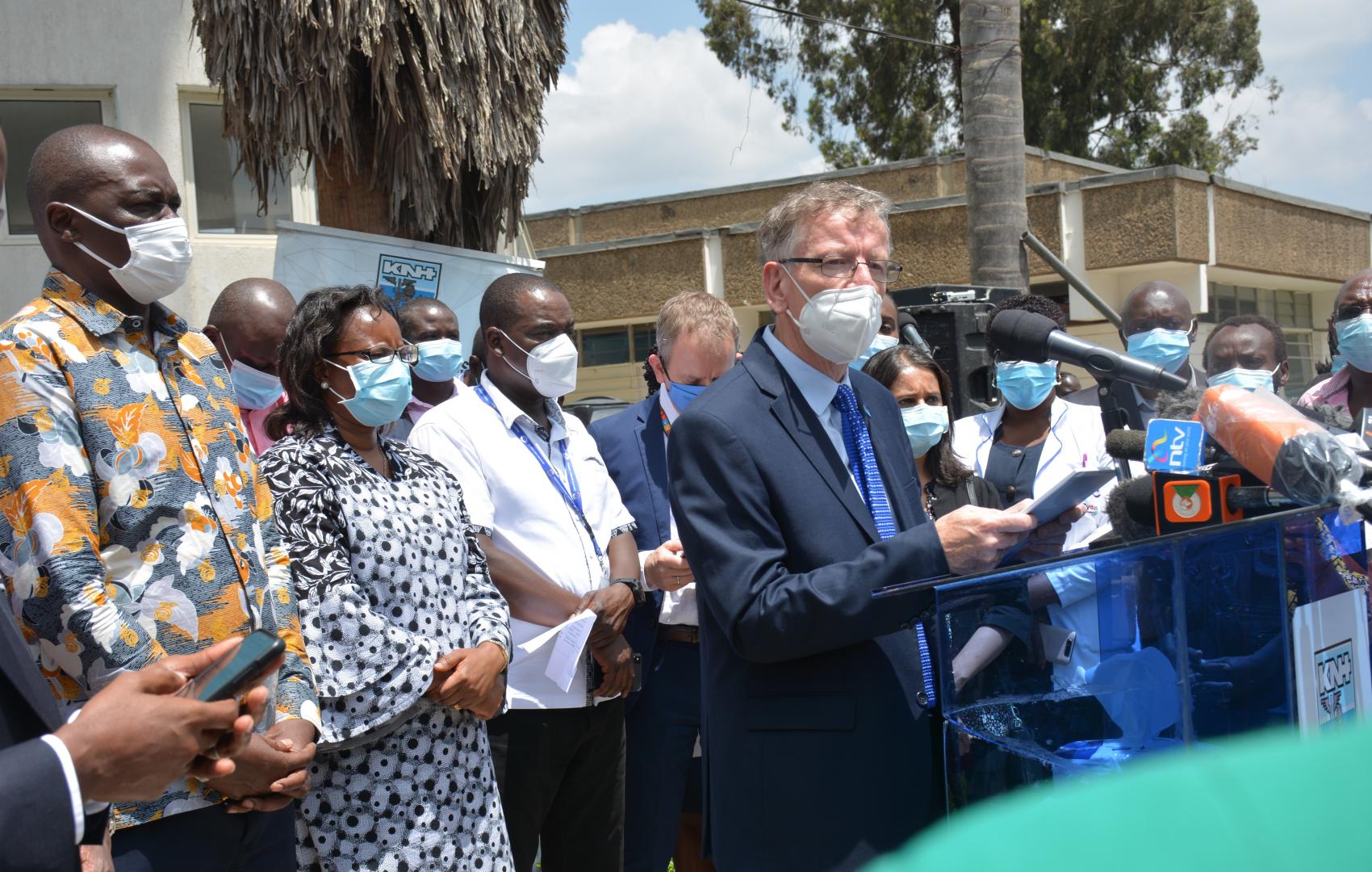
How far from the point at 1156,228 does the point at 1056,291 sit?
1.92 metres

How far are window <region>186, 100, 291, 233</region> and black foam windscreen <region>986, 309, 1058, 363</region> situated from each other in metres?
12.8

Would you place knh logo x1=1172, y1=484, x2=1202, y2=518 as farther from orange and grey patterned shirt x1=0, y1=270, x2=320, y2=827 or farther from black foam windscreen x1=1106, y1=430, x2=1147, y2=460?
orange and grey patterned shirt x1=0, y1=270, x2=320, y2=827

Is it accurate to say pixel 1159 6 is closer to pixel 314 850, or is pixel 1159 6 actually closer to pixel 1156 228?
pixel 1156 228

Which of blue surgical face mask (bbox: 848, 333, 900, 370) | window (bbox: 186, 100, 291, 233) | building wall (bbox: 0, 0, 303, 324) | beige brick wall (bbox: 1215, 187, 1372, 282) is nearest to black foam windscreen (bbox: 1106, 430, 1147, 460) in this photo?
blue surgical face mask (bbox: 848, 333, 900, 370)

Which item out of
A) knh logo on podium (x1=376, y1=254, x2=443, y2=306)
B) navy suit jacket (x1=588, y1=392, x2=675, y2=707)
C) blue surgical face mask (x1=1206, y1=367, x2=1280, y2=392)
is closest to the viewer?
navy suit jacket (x1=588, y1=392, x2=675, y2=707)

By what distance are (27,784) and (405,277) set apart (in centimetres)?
548

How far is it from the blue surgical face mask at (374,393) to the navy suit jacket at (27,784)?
1745 mm

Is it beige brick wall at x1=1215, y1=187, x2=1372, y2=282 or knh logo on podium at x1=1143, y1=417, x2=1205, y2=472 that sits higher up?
beige brick wall at x1=1215, y1=187, x2=1372, y2=282

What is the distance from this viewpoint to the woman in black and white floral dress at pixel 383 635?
3.21m

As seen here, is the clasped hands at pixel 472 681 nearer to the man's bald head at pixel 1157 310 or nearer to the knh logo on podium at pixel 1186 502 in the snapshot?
the knh logo on podium at pixel 1186 502

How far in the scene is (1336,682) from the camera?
6.53ft

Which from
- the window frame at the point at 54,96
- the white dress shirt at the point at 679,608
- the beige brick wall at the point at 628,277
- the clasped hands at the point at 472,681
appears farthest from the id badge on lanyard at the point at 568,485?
the beige brick wall at the point at 628,277

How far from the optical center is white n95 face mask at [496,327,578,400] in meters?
4.54

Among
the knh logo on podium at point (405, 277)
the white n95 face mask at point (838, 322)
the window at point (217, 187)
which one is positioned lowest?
the white n95 face mask at point (838, 322)
